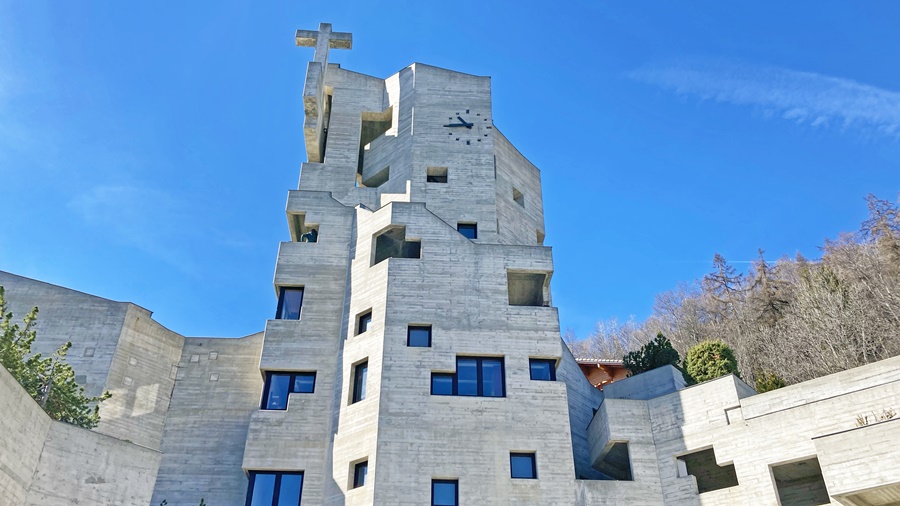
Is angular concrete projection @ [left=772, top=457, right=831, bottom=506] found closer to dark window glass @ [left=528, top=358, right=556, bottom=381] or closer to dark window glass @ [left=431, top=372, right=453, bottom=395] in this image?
dark window glass @ [left=528, top=358, right=556, bottom=381]

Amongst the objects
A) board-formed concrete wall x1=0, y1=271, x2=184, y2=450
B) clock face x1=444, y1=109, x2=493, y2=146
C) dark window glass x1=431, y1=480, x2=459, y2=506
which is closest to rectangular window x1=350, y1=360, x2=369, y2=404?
dark window glass x1=431, y1=480, x2=459, y2=506

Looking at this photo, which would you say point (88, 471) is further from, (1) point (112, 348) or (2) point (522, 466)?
(2) point (522, 466)

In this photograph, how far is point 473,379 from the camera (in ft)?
79.9

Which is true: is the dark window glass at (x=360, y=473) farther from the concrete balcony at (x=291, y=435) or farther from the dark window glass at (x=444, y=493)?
the dark window glass at (x=444, y=493)

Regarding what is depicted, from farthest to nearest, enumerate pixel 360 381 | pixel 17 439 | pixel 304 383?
1. pixel 304 383
2. pixel 360 381
3. pixel 17 439

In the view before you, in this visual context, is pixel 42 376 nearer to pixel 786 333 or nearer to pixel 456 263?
pixel 456 263

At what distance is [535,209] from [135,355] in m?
19.4

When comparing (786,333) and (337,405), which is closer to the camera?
(337,405)

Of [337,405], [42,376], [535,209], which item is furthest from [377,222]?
[42,376]

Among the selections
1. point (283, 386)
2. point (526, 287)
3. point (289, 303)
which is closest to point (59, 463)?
point (283, 386)

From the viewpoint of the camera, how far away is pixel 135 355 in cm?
2708

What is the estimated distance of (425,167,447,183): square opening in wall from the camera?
32.9 meters

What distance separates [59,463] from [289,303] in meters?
11.9

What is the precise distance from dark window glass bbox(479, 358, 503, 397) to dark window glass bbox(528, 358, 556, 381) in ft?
3.75
